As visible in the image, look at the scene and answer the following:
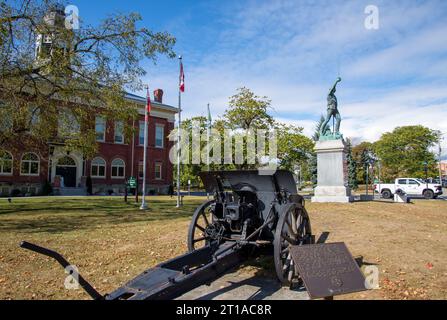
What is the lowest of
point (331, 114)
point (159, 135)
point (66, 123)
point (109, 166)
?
point (109, 166)

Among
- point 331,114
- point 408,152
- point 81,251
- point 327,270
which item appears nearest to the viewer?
point 327,270

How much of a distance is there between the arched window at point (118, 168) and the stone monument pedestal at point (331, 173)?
25.2 m

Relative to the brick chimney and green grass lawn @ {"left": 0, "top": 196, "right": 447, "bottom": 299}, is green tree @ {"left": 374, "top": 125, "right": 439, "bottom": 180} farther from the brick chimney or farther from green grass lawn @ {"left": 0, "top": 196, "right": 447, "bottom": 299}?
green grass lawn @ {"left": 0, "top": 196, "right": 447, "bottom": 299}

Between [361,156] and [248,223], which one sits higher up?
[361,156]

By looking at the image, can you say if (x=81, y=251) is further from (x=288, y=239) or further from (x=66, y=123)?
(x=66, y=123)

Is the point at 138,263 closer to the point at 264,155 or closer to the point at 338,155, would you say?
the point at 338,155

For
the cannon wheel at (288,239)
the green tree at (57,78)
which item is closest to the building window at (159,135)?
the green tree at (57,78)

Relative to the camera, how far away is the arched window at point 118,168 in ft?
119

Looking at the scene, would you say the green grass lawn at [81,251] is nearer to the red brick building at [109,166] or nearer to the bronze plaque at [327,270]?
the bronze plaque at [327,270]

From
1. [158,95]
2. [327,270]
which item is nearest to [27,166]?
[158,95]

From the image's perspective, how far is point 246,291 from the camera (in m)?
5.02

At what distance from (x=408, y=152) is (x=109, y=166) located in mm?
49821

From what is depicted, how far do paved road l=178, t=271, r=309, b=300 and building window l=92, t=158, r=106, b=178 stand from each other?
105ft

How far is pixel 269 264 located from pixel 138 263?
253 centimetres
